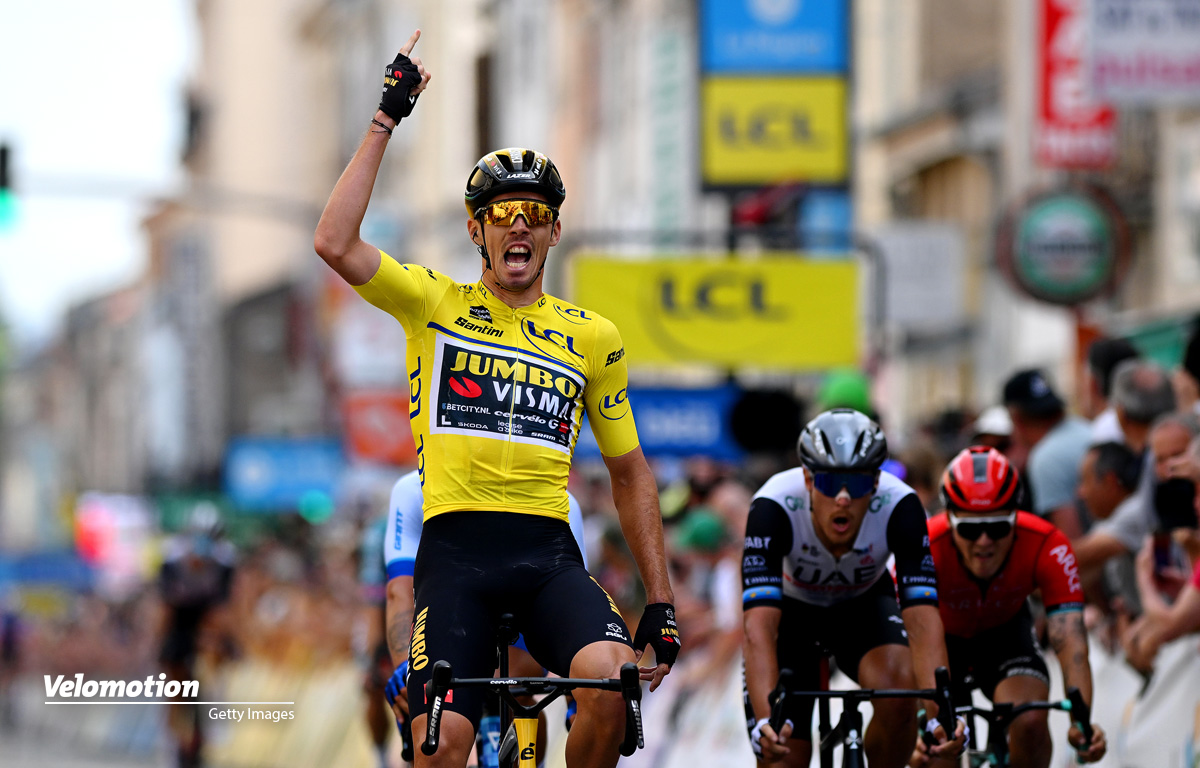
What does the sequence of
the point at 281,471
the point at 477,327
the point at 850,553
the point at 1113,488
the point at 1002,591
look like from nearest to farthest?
the point at 477,327
the point at 850,553
the point at 1002,591
the point at 1113,488
the point at 281,471

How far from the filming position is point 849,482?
7598 millimetres

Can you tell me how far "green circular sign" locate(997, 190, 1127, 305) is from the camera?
56.5 feet

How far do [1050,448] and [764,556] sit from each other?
3.43 meters

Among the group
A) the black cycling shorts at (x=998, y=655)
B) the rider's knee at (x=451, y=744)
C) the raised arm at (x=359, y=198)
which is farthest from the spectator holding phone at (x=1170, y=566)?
the raised arm at (x=359, y=198)

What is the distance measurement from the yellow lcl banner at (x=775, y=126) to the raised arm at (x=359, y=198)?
→ 14.4 metres

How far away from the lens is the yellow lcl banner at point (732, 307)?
62.8 feet

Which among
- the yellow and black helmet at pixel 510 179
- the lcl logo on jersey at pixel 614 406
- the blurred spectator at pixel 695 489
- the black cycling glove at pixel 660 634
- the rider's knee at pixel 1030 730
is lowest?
the rider's knee at pixel 1030 730

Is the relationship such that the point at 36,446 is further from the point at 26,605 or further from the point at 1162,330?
the point at 1162,330

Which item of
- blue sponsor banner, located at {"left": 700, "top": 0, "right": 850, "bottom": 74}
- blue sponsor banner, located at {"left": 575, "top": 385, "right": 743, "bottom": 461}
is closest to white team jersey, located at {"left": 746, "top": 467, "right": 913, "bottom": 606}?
blue sponsor banner, located at {"left": 575, "top": 385, "right": 743, "bottom": 461}

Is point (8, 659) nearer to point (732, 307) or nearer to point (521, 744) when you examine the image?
point (732, 307)

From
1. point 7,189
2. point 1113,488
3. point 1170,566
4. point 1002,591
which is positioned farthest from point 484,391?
point 7,189

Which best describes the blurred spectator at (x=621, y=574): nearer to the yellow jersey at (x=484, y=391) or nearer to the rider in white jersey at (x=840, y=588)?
the rider in white jersey at (x=840, y=588)

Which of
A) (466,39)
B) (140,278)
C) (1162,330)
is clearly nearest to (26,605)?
(466,39)

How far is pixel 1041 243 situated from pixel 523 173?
11.4m
